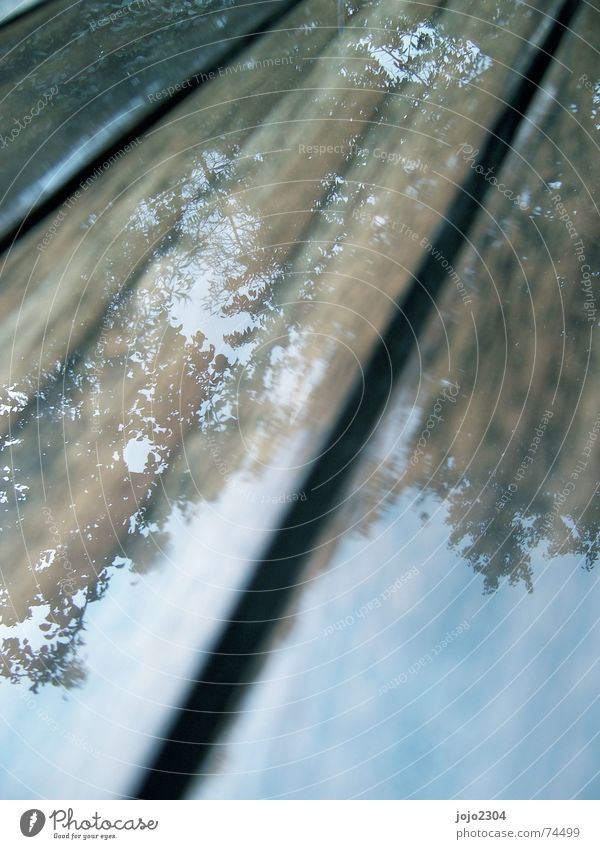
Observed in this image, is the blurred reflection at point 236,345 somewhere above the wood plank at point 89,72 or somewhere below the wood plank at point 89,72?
below

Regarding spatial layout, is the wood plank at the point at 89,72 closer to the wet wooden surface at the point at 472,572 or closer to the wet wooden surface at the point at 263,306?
the wet wooden surface at the point at 263,306

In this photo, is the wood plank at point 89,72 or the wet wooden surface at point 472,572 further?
the wood plank at point 89,72

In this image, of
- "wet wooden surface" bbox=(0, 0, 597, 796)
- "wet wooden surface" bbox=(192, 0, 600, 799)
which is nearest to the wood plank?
"wet wooden surface" bbox=(0, 0, 597, 796)

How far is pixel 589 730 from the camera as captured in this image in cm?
53

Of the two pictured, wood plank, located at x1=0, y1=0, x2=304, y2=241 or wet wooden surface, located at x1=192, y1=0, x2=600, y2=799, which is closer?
wet wooden surface, located at x1=192, y1=0, x2=600, y2=799

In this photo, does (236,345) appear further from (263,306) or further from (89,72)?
(89,72)

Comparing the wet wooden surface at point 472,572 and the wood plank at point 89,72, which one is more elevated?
the wood plank at point 89,72

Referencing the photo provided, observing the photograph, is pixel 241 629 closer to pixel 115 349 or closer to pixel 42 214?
pixel 115 349

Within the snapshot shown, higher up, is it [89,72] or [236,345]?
[89,72]

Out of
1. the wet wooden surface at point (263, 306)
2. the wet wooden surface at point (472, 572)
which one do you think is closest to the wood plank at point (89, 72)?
the wet wooden surface at point (263, 306)

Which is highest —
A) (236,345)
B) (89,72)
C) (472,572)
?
(89,72)

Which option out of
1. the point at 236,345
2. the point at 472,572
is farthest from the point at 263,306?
the point at 472,572

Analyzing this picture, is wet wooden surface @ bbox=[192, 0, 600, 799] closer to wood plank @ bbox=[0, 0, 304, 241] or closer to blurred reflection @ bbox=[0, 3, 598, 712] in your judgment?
blurred reflection @ bbox=[0, 3, 598, 712]
